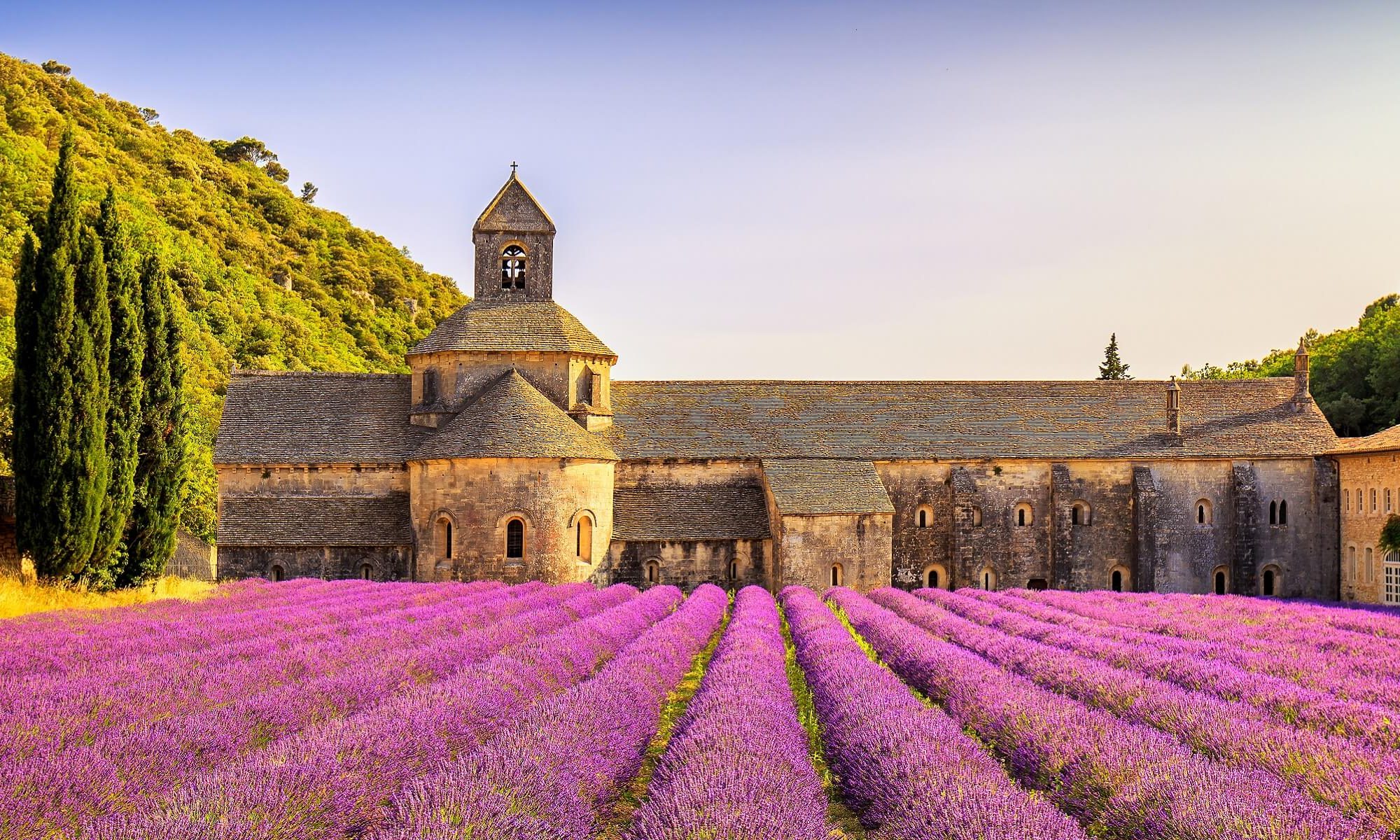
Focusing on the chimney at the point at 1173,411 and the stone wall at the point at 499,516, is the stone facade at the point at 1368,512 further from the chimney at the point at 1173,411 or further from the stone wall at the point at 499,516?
the stone wall at the point at 499,516

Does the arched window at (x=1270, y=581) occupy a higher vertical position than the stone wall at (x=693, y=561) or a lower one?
lower

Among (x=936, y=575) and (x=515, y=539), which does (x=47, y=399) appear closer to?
(x=515, y=539)

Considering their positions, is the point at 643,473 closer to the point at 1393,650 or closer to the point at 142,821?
the point at 1393,650

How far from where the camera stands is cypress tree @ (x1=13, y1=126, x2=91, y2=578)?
20.7 meters

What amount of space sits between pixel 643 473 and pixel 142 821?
29.9m

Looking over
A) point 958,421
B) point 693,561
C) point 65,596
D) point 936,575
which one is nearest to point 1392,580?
point 936,575

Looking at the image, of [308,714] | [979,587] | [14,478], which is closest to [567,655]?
[308,714]

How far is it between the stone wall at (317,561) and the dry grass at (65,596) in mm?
8013

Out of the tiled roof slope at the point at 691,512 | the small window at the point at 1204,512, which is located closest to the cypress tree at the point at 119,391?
the tiled roof slope at the point at 691,512

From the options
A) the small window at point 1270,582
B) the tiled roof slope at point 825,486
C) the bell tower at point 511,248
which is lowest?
the small window at point 1270,582

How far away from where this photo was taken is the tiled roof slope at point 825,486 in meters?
33.5

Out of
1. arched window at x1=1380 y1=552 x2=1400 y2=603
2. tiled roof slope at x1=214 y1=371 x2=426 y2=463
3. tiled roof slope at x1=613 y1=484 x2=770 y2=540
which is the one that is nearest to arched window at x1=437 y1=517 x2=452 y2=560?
tiled roof slope at x1=214 y1=371 x2=426 y2=463

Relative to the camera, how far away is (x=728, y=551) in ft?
114

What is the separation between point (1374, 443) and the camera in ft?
116
